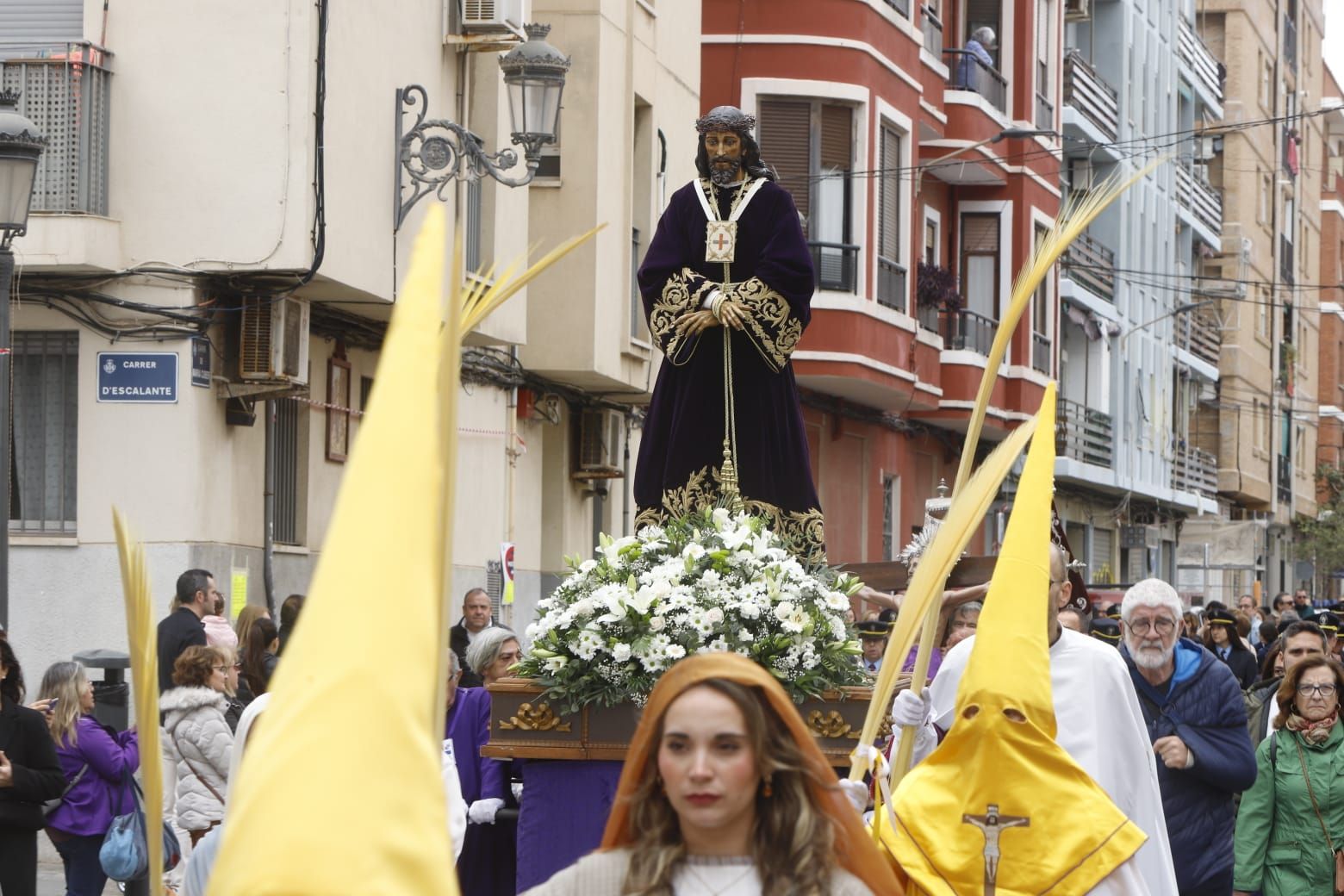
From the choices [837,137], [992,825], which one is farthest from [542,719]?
[837,137]

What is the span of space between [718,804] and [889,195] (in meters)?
25.8

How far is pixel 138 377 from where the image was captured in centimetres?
1583

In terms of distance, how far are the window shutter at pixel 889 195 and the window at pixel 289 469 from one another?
40.5 feet

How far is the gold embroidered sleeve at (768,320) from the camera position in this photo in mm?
8852

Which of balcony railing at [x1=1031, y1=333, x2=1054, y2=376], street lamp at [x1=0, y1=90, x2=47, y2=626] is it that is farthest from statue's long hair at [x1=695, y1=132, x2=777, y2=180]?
balcony railing at [x1=1031, y1=333, x2=1054, y2=376]

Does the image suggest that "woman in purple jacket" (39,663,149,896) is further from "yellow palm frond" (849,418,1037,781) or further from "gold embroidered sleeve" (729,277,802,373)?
"yellow palm frond" (849,418,1037,781)

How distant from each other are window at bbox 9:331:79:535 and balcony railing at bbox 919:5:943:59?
→ 677 inches

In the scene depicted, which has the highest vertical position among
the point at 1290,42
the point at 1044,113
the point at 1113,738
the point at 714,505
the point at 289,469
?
the point at 1290,42

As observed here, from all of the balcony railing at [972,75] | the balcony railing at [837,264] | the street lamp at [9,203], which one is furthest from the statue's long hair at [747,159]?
the balcony railing at [972,75]

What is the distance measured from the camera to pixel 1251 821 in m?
10.4

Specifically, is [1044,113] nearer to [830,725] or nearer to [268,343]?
[268,343]

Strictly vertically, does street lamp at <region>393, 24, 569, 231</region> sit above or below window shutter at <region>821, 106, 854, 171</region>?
below

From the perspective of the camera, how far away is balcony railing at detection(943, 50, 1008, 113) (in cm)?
3288

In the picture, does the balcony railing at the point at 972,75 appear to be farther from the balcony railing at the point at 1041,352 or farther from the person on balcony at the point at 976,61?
the balcony railing at the point at 1041,352
